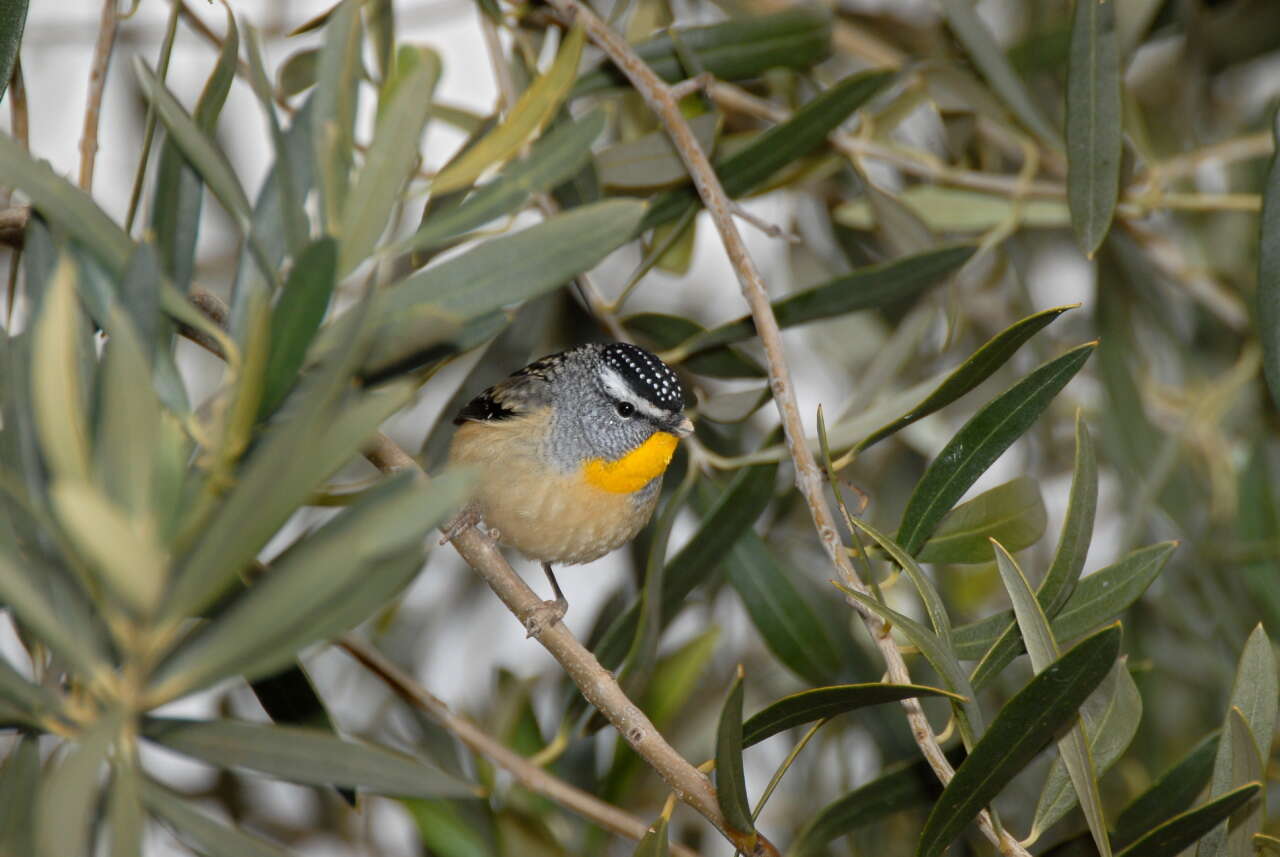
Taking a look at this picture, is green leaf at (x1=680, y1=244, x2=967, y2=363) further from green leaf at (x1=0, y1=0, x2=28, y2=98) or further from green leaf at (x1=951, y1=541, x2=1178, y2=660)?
green leaf at (x1=0, y1=0, x2=28, y2=98)

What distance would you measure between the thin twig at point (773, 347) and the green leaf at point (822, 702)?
0.11m

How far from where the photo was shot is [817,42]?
2.23 m

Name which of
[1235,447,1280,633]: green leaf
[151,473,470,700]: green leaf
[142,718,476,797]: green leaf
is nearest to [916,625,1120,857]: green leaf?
[142,718,476,797]: green leaf

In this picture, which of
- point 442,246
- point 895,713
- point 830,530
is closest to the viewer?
point 830,530

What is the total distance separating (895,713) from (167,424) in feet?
5.79

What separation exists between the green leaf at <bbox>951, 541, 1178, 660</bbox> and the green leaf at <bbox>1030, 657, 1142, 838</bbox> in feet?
0.27

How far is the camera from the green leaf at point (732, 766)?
4.37 feet

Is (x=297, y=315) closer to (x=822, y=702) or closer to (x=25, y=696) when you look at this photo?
(x=25, y=696)

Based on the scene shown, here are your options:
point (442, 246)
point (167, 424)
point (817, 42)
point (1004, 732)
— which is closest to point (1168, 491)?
point (817, 42)

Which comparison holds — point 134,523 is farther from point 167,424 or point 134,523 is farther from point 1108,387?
point 1108,387

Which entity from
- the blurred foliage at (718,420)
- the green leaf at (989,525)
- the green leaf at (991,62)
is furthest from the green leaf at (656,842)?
the green leaf at (991,62)

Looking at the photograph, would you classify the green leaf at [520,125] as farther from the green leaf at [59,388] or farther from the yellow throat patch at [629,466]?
the yellow throat patch at [629,466]

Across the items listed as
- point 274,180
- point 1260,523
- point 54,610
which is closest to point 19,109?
point 274,180

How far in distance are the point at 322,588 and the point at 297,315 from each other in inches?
11.0
